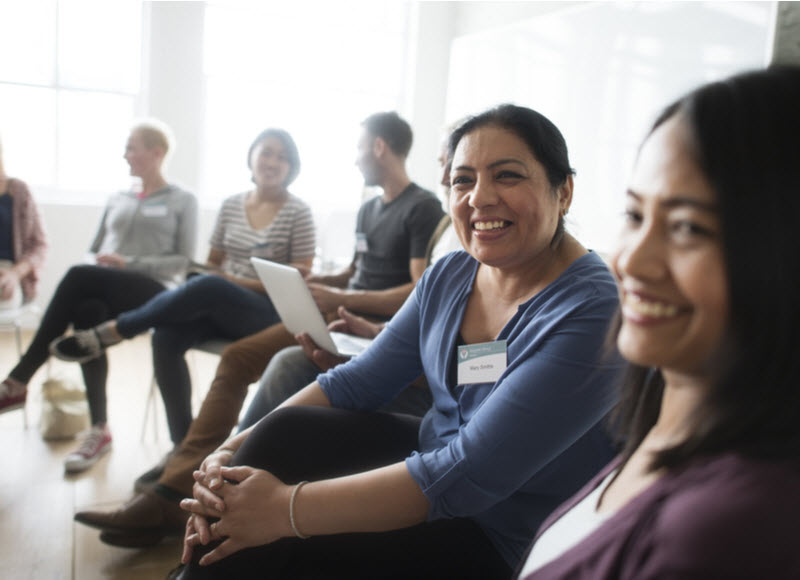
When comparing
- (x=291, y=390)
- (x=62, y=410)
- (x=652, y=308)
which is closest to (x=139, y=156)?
(x=62, y=410)

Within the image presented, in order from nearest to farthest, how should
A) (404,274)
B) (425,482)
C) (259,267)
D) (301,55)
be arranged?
(425,482), (259,267), (404,274), (301,55)

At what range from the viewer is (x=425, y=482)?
0.99m

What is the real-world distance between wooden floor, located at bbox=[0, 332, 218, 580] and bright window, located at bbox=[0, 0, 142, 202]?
1.94 meters

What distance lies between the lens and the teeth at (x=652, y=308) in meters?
0.55

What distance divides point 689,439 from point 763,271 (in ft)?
0.48

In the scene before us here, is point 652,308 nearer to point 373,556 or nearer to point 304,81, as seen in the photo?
point 373,556

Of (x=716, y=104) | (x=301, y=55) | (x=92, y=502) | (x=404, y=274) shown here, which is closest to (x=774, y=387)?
(x=716, y=104)

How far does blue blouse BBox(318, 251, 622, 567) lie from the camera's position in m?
0.97

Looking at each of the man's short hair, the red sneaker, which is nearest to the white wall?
the man's short hair

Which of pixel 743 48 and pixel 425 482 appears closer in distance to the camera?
pixel 425 482

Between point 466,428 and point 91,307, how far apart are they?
2025mm

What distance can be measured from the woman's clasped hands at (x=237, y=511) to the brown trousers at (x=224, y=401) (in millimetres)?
799

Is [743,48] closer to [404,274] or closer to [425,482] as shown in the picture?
[404,274]

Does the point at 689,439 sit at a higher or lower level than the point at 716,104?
lower
